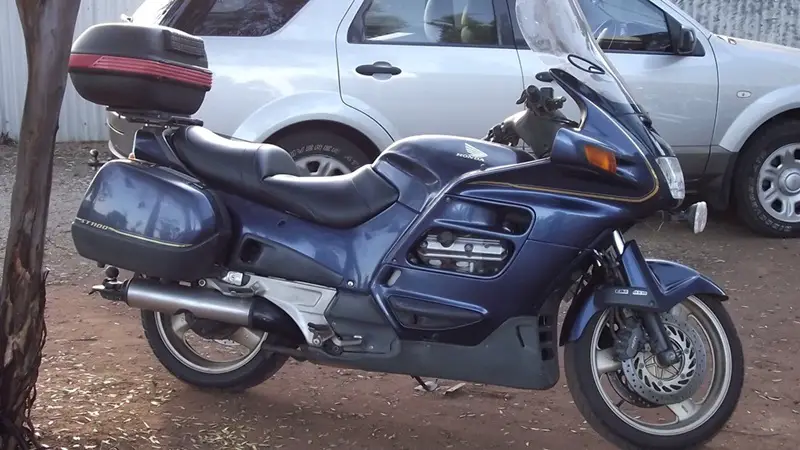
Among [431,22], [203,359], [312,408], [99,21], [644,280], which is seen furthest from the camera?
[99,21]

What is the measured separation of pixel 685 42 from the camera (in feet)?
20.3

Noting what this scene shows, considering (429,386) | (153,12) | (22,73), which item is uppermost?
(153,12)

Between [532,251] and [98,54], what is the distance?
1.75m

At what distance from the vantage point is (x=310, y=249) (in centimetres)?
337

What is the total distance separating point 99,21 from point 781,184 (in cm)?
718

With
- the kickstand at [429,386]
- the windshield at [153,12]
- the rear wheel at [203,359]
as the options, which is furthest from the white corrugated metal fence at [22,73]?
the kickstand at [429,386]

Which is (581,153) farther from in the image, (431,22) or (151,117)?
(431,22)

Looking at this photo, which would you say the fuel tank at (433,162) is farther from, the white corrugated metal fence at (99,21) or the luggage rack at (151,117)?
the white corrugated metal fence at (99,21)

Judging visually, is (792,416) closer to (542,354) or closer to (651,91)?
(542,354)

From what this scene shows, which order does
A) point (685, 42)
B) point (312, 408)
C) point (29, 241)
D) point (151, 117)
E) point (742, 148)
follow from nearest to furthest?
point (29, 241) < point (151, 117) < point (312, 408) < point (685, 42) < point (742, 148)

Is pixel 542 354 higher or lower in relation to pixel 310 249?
lower

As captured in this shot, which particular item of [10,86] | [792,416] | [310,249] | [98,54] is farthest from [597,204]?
[10,86]

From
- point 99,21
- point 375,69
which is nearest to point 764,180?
point 375,69

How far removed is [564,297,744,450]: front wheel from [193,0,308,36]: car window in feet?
10.9
